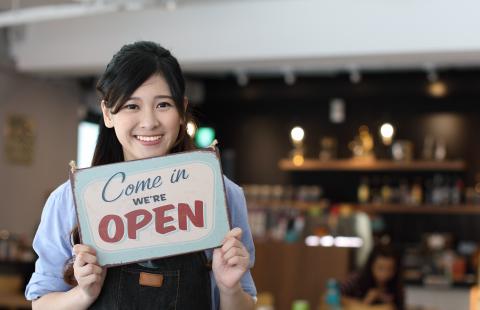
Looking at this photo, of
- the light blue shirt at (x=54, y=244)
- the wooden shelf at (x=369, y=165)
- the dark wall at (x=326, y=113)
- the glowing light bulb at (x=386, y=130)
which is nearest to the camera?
the light blue shirt at (x=54, y=244)

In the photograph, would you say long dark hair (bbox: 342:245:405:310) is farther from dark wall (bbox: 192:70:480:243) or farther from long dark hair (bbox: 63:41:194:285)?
long dark hair (bbox: 63:41:194:285)

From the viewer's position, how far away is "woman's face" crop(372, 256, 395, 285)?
624cm

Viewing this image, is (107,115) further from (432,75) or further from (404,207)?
(404,207)

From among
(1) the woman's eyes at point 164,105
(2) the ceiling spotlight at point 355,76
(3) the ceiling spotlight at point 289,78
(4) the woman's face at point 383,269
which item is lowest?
(4) the woman's face at point 383,269

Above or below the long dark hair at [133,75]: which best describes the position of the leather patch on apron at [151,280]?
below

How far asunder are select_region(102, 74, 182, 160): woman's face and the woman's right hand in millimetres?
211

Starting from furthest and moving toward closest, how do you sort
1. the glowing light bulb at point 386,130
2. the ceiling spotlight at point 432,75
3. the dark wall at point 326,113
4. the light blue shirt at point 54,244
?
the glowing light bulb at point 386,130
the dark wall at point 326,113
the ceiling spotlight at point 432,75
the light blue shirt at point 54,244

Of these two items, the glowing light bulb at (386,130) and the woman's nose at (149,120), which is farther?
the glowing light bulb at (386,130)

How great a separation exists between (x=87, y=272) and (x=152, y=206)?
180 mm

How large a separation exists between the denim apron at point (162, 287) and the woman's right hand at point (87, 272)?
4 centimetres

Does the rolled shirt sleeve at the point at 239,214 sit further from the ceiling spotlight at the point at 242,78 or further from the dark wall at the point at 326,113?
the ceiling spotlight at the point at 242,78

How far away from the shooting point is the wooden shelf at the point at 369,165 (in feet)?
34.5

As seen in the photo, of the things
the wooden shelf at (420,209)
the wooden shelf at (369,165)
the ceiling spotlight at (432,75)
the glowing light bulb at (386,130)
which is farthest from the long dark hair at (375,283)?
the wooden shelf at (369,165)

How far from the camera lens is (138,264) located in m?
1.52
